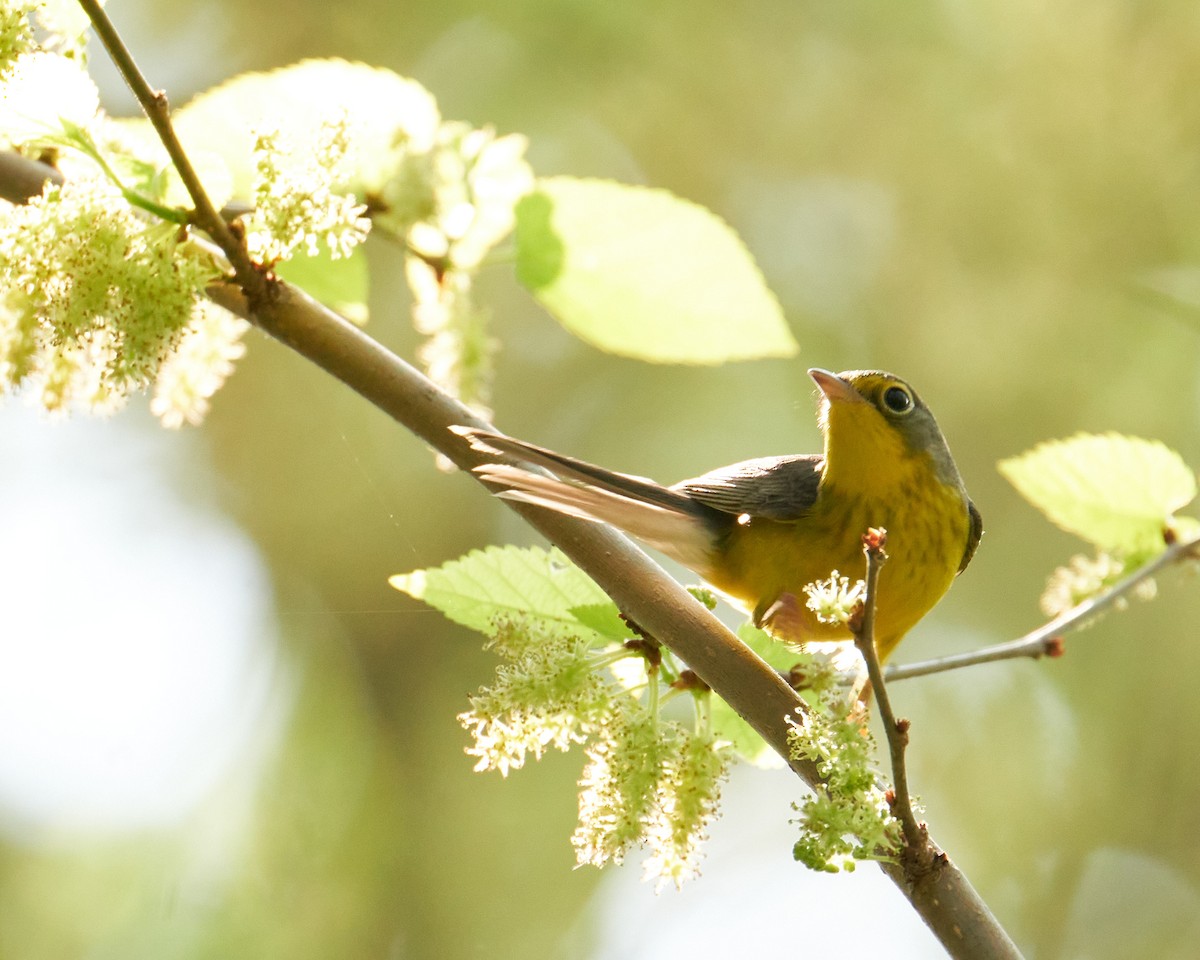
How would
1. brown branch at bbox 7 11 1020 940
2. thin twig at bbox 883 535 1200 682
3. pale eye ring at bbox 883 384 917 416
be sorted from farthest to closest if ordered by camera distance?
pale eye ring at bbox 883 384 917 416, thin twig at bbox 883 535 1200 682, brown branch at bbox 7 11 1020 940

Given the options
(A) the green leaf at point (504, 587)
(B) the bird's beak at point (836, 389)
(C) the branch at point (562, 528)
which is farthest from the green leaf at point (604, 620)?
(B) the bird's beak at point (836, 389)

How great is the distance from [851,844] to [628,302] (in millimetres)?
900

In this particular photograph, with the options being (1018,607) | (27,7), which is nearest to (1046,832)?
(1018,607)

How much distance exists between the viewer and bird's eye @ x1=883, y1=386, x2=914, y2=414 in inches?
118

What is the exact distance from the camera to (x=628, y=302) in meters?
1.86

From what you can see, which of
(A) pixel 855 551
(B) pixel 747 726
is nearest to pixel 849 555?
(A) pixel 855 551

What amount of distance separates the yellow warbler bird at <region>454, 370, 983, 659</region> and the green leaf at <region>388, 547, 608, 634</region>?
18.3 inches

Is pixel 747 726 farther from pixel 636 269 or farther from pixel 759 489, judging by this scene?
pixel 759 489

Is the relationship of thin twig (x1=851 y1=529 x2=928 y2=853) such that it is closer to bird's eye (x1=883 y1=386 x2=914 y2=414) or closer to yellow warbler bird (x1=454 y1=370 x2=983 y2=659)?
yellow warbler bird (x1=454 y1=370 x2=983 y2=659)

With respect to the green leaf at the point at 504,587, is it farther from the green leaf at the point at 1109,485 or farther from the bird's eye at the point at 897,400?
the bird's eye at the point at 897,400

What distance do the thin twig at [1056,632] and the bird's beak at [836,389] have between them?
33.6 inches

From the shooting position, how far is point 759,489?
2.81m

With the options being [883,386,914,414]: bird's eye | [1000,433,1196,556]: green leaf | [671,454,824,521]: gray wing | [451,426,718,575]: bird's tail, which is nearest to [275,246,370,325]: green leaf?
[451,426,718,575]: bird's tail

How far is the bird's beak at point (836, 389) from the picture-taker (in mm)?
2848
